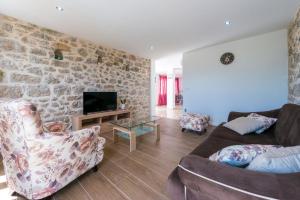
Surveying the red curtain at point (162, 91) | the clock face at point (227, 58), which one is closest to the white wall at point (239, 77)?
the clock face at point (227, 58)

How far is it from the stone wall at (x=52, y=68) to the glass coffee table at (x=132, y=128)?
1.28 m

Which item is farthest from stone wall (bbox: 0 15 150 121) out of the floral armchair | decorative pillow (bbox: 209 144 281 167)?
decorative pillow (bbox: 209 144 281 167)

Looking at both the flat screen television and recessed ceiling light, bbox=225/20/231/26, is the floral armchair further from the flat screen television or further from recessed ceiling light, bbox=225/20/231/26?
recessed ceiling light, bbox=225/20/231/26

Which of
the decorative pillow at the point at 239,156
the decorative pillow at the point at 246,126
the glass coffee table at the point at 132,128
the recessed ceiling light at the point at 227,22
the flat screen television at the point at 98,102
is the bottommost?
the glass coffee table at the point at 132,128

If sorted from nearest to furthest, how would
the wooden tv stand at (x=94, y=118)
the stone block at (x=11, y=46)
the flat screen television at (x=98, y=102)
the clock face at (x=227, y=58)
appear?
1. the stone block at (x=11, y=46)
2. the wooden tv stand at (x=94, y=118)
3. the flat screen television at (x=98, y=102)
4. the clock face at (x=227, y=58)

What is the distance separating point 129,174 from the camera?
193 centimetres

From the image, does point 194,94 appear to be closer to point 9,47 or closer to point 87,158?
point 87,158

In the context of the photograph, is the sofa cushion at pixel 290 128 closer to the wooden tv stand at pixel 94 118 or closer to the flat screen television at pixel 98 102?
the wooden tv stand at pixel 94 118

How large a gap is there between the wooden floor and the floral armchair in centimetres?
21

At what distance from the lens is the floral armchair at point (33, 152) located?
1254 millimetres

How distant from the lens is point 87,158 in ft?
5.82

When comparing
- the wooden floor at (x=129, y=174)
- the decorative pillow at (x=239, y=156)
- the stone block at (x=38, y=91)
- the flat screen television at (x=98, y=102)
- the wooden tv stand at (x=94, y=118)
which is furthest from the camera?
the flat screen television at (x=98, y=102)

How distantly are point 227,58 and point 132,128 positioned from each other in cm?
311

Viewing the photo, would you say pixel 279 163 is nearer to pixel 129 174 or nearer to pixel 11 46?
pixel 129 174
